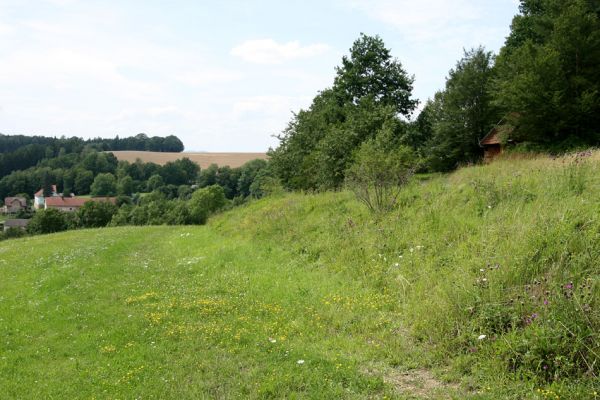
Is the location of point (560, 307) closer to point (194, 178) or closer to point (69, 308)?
point (69, 308)

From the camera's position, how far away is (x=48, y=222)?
56.4m

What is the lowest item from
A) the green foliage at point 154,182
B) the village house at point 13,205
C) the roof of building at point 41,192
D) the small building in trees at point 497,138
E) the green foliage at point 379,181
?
the village house at point 13,205

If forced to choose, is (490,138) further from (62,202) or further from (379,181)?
(62,202)

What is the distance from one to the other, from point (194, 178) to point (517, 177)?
105117 millimetres

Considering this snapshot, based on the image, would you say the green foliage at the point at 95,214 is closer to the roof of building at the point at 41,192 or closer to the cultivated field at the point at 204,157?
the roof of building at the point at 41,192

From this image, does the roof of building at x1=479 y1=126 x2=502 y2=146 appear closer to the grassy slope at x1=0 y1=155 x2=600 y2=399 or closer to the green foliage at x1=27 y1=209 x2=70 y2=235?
the grassy slope at x1=0 y1=155 x2=600 y2=399

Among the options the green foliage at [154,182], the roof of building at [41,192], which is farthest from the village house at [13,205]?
the green foliage at [154,182]

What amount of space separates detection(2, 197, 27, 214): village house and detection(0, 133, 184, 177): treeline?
22.1 metres

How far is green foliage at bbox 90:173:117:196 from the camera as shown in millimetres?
97312

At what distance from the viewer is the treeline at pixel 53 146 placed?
115m

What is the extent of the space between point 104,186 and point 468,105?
8454 cm

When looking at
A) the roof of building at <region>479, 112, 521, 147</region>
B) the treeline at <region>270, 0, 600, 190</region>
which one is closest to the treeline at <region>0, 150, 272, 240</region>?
the treeline at <region>270, 0, 600, 190</region>

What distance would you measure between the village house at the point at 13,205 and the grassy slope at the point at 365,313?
9615 cm

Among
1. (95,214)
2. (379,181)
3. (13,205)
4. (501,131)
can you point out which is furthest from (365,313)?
(13,205)
